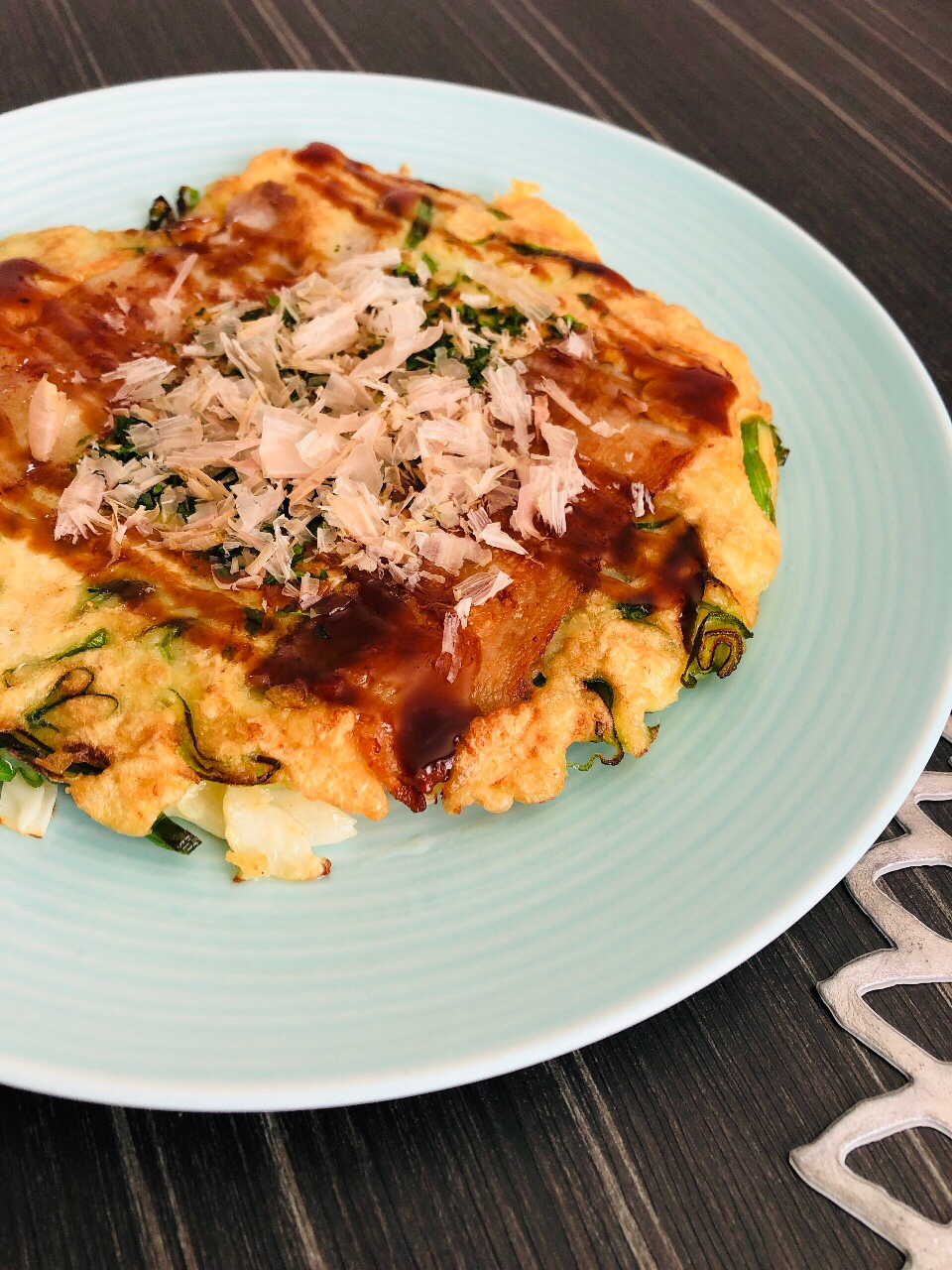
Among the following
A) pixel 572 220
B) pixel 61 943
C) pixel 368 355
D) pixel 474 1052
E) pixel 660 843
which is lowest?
pixel 61 943

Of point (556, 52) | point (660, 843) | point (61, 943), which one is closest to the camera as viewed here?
point (61, 943)

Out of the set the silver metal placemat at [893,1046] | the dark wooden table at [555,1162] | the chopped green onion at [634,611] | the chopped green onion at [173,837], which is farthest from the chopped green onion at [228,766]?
the silver metal placemat at [893,1046]

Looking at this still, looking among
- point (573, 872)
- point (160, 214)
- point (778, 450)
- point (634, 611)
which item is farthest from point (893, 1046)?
point (160, 214)

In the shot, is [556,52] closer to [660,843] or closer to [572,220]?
[572,220]

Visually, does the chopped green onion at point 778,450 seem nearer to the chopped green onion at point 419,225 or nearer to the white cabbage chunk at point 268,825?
the chopped green onion at point 419,225

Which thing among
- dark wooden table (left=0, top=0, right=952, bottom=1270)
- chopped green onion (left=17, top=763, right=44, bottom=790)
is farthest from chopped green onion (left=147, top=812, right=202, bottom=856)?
dark wooden table (left=0, top=0, right=952, bottom=1270)

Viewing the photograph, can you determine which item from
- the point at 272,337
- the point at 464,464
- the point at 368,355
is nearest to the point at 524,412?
the point at 464,464

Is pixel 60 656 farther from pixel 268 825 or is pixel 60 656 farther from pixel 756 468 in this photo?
pixel 756 468
